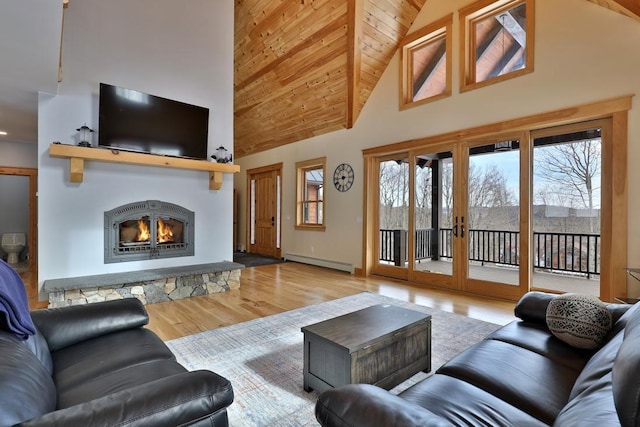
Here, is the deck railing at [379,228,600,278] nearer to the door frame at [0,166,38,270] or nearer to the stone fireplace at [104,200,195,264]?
the stone fireplace at [104,200,195,264]

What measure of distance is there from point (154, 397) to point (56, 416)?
241 mm

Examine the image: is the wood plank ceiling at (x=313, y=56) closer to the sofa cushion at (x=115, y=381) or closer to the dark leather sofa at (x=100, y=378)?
the dark leather sofa at (x=100, y=378)

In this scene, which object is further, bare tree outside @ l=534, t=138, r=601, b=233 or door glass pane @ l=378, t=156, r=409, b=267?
door glass pane @ l=378, t=156, r=409, b=267

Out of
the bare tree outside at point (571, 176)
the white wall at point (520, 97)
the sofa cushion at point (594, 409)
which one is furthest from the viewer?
the bare tree outside at point (571, 176)

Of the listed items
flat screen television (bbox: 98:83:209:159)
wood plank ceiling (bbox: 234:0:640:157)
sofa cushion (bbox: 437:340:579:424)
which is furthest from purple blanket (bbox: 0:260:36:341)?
wood plank ceiling (bbox: 234:0:640:157)

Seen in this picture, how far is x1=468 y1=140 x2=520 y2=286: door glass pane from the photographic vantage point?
4.12 meters

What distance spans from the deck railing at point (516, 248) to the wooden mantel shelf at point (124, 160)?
320cm

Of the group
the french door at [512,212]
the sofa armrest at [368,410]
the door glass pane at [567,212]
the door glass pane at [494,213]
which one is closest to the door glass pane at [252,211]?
the french door at [512,212]

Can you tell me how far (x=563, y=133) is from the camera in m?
3.72

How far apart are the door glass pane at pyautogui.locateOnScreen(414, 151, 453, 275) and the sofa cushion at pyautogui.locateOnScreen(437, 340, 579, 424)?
10.6 ft

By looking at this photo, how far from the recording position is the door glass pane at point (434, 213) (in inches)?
185

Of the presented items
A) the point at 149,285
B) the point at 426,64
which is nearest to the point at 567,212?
the point at 426,64

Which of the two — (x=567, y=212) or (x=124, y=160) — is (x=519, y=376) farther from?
(x=124, y=160)

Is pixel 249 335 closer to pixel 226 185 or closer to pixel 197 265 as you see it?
pixel 197 265
